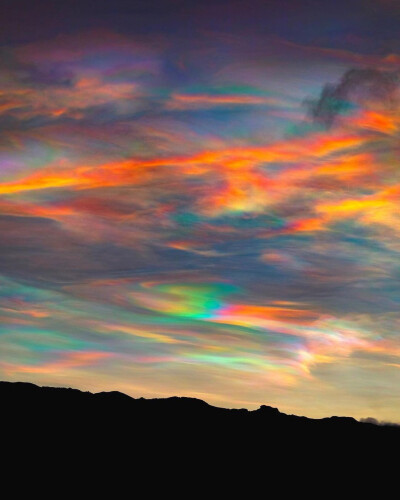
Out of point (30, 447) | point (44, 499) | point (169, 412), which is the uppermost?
point (169, 412)

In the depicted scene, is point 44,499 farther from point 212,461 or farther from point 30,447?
point 212,461

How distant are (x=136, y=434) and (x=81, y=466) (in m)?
10.7

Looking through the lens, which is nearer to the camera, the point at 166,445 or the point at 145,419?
the point at 166,445

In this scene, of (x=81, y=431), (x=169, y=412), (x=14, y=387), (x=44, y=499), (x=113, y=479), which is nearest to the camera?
(x=44, y=499)

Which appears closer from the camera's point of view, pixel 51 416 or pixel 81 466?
pixel 81 466

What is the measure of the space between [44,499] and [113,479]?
8696 mm

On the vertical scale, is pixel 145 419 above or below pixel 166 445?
above

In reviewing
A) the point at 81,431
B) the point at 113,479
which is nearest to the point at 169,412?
the point at 81,431

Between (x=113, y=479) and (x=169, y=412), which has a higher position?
(x=169, y=412)

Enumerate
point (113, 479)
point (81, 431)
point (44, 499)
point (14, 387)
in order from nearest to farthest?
point (44, 499) < point (113, 479) < point (81, 431) < point (14, 387)

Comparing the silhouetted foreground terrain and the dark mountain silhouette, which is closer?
the dark mountain silhouette

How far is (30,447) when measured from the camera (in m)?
65.4

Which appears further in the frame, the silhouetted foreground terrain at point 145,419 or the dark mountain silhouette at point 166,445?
the silhouetted foreground terrain at point 145,419

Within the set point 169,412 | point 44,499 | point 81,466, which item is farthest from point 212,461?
point 44,499
